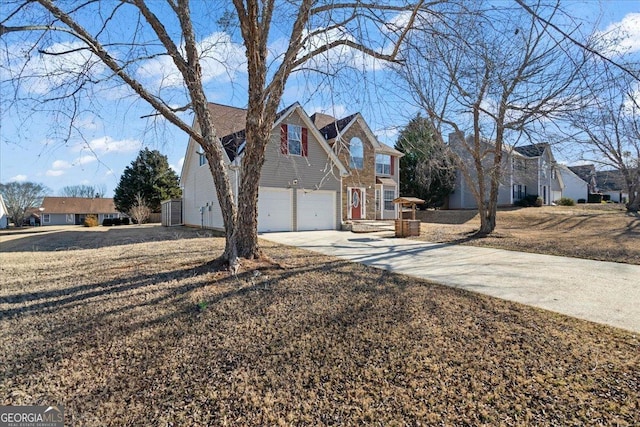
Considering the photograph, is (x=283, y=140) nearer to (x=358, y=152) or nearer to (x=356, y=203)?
(x=358, y=152)

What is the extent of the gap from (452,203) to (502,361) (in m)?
30.6

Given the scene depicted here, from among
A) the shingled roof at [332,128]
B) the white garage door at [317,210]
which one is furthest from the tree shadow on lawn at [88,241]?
the shingled roof at [332,128]

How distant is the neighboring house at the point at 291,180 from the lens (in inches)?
602

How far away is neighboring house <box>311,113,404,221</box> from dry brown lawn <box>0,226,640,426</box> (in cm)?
1513

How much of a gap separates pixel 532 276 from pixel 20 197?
69.2 meters

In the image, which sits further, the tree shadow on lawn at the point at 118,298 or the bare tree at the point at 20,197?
the bare tree at the point at 20,197

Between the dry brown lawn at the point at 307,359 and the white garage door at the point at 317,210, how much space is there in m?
11.1

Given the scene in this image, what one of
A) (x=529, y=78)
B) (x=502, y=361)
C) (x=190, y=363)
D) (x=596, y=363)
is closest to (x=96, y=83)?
(x=190, y=363)

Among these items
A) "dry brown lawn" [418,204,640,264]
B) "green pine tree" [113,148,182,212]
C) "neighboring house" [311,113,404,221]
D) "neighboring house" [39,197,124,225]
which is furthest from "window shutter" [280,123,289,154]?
"neighboring house" [39,197,124,225]

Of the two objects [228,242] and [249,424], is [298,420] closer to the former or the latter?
[249,424]

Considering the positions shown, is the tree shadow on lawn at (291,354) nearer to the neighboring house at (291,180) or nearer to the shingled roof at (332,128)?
the neighboring house at (291,180)

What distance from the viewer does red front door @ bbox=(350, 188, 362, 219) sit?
20.3m

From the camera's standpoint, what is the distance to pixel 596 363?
2.93m

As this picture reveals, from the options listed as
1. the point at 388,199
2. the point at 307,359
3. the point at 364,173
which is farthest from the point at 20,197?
the point at 307,359
